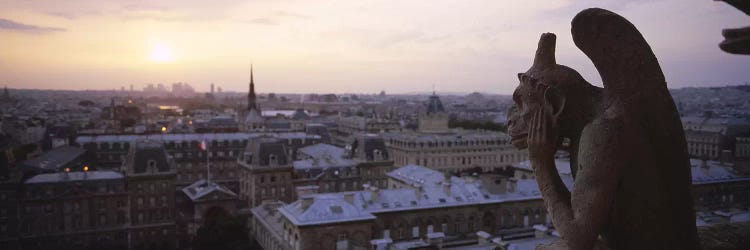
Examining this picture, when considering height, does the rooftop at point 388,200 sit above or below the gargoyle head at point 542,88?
below

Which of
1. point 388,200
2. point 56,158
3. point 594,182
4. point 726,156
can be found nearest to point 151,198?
point 56,158

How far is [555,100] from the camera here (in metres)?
4.09

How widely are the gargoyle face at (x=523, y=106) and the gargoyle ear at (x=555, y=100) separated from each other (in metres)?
0.05

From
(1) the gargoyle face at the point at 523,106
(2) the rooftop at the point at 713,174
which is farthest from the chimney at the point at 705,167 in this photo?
(1) the gargoyle face at the point at 523,106

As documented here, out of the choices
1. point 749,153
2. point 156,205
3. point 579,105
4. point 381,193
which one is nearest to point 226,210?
point 156,205

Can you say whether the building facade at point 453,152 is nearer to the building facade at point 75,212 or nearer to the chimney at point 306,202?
the building facade at point 75,212

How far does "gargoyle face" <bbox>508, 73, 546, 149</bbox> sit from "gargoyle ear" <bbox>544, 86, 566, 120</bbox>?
0.15 ft

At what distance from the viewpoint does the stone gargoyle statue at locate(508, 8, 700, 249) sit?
3.71 m

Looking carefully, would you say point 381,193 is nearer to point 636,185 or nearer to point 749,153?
point 636,185

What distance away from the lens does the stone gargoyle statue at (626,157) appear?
12.2 ft

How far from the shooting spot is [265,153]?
5259 centimetres

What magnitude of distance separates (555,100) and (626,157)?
654 mm

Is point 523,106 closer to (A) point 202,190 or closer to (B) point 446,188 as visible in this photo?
(B) point 446,188

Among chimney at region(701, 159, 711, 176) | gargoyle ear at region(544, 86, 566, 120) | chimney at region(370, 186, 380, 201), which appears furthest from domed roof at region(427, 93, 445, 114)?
gargoyle ear at region(544, 86, 566, 120)
